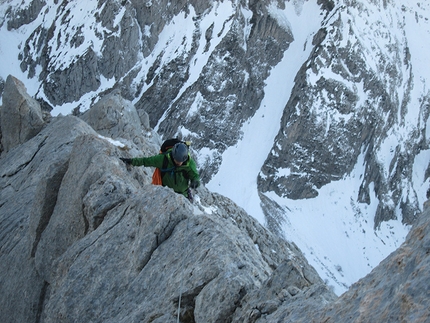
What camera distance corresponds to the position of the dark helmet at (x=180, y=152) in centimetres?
984

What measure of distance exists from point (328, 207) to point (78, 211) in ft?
322

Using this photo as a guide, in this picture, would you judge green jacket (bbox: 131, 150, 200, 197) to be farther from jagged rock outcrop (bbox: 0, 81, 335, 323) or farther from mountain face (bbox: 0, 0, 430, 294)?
mountain face (bbox: 0, 0, 430, 294)

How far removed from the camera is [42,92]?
11088 cm

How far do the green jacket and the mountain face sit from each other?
86.8 metres

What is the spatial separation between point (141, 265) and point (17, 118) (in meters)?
16.2

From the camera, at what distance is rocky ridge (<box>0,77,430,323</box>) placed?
13.7 feet

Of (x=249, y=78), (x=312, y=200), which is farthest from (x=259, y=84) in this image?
(x=312, y=200)

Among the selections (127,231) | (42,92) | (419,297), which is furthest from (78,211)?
(42,92)

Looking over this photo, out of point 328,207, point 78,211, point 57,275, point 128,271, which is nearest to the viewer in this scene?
point 128,271

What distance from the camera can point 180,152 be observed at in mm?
9867

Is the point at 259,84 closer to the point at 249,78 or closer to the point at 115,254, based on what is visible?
the point at 249,78

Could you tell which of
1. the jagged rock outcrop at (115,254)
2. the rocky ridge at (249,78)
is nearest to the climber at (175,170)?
the jagged rock outcrop at (115,254)

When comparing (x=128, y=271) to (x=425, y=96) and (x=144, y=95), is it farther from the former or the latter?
(x=425, y=96)

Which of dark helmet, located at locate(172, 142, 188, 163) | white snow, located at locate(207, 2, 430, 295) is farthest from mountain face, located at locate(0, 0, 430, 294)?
dark helmet, located at locate(172, 142, 188, 163)
